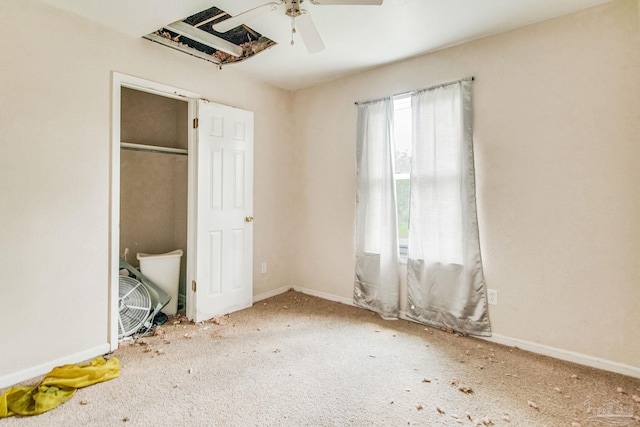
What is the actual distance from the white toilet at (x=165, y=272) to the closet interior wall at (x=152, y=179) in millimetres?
229

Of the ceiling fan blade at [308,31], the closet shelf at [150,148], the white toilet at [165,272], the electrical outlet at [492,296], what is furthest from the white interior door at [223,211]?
the electrical outlet at [492,296]

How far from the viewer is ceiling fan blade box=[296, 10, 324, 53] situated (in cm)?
196

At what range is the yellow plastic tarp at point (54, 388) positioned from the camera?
1.76m

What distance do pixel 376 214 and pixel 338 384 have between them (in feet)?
5.76

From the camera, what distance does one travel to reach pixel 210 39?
2715mm

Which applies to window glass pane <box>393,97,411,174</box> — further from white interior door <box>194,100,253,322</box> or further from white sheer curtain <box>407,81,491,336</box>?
white interior door <box>194,100,253,322</box>

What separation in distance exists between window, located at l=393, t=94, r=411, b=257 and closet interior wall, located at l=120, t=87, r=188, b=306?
8.02 ft

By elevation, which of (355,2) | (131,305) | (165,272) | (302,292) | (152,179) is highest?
(355,2)

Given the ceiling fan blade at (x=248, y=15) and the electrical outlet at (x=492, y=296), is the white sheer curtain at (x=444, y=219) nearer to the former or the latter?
the electrical outlet at (x=492, y=296)

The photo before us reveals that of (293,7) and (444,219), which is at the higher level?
(293,7)

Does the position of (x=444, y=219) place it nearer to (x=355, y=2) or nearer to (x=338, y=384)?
(x=338, y=384)

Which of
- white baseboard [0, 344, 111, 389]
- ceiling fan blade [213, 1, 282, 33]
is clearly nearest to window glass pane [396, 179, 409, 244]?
ceiling fan blade [213, 1, 282, 33]

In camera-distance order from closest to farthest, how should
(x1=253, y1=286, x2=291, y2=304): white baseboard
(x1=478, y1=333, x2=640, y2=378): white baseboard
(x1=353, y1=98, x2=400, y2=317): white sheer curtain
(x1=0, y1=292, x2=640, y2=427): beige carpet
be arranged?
(x1=0, y1=292, x2=640, y2=427): beige carpet, (x1=478, y1=333, x2=640, y2=378): white baseboard, (x1=353, y1=98, x2=400, y2=317): white sheer curtain, (x1=253, y1=286, x2=291, y2=304): white baseboard

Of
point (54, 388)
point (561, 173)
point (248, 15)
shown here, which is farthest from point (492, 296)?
point (54, 388)
